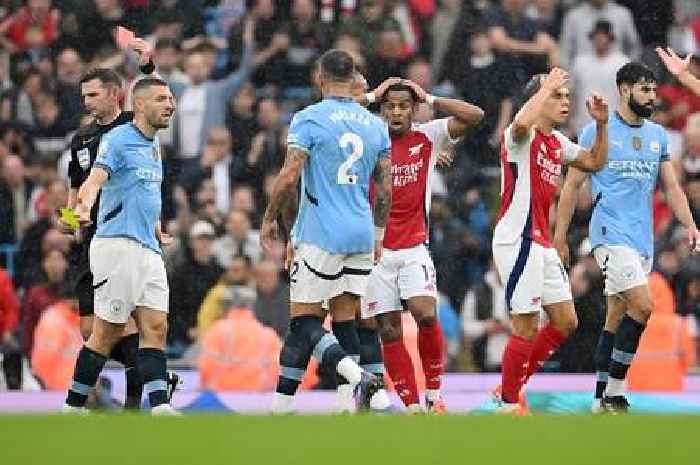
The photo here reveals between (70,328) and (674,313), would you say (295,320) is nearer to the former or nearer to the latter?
(70,328)

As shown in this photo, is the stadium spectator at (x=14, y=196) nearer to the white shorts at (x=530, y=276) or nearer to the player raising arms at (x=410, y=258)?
the player raising arms at (x=410, y=258)

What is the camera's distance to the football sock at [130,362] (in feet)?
49.8

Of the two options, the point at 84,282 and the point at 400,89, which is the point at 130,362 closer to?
the point at 84,282

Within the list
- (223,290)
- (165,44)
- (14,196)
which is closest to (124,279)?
(223,290)

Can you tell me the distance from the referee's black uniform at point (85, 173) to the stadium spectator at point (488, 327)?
21.3 feet

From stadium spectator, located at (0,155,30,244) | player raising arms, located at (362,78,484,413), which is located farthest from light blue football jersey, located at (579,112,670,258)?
stadium spectator, located at (0,155,30,244)

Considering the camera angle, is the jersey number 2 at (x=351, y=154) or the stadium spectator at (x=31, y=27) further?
the stadium spectator at (x=31, y=27)

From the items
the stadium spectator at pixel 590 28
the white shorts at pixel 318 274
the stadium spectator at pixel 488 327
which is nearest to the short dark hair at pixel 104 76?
the white shorts at pixel 318 274

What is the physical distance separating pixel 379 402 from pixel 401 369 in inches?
75.5

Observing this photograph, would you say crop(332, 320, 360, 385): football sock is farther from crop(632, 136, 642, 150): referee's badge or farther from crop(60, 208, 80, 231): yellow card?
crop(632, 136, 642, 150): referee's badge

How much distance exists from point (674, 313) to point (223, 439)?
10772 millimetres

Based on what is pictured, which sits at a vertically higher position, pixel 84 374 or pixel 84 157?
pixel 84 157

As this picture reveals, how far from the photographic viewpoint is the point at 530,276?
49.8 ft

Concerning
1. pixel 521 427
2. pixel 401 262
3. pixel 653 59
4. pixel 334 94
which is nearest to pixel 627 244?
pixel 401 262
